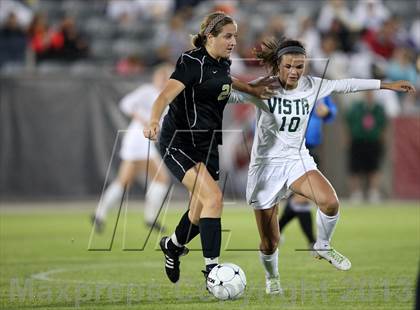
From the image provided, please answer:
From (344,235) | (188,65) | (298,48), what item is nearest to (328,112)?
(298,48)

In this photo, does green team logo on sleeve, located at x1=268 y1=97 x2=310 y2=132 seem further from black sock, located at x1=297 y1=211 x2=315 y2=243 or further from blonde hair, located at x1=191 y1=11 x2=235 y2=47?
black sock, located at x1=297 y1=211 x2=315 y2=243

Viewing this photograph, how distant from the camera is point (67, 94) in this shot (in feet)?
69.9

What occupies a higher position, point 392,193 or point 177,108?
point 177,108

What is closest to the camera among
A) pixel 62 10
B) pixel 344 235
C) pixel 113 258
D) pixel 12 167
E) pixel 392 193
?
pixel 113 258

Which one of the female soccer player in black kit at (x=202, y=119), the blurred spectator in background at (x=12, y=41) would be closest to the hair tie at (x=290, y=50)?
the female soccer player in black kit at (x=202, y=119)

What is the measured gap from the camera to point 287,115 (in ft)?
28.9

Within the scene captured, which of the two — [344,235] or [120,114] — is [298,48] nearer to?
[344,235]

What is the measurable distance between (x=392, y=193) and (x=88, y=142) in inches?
275

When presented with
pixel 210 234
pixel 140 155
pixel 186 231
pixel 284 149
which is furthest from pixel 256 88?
pixel 140 155

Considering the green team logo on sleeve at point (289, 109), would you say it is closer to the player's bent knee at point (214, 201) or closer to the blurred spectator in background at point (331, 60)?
the player's bent knee at point (214, 201)

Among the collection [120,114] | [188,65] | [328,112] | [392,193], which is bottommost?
[392,193]

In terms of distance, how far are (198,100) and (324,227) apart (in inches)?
62.8

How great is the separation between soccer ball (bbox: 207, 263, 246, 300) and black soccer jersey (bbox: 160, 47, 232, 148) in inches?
48.1

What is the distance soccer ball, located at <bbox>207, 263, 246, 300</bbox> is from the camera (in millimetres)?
8125
